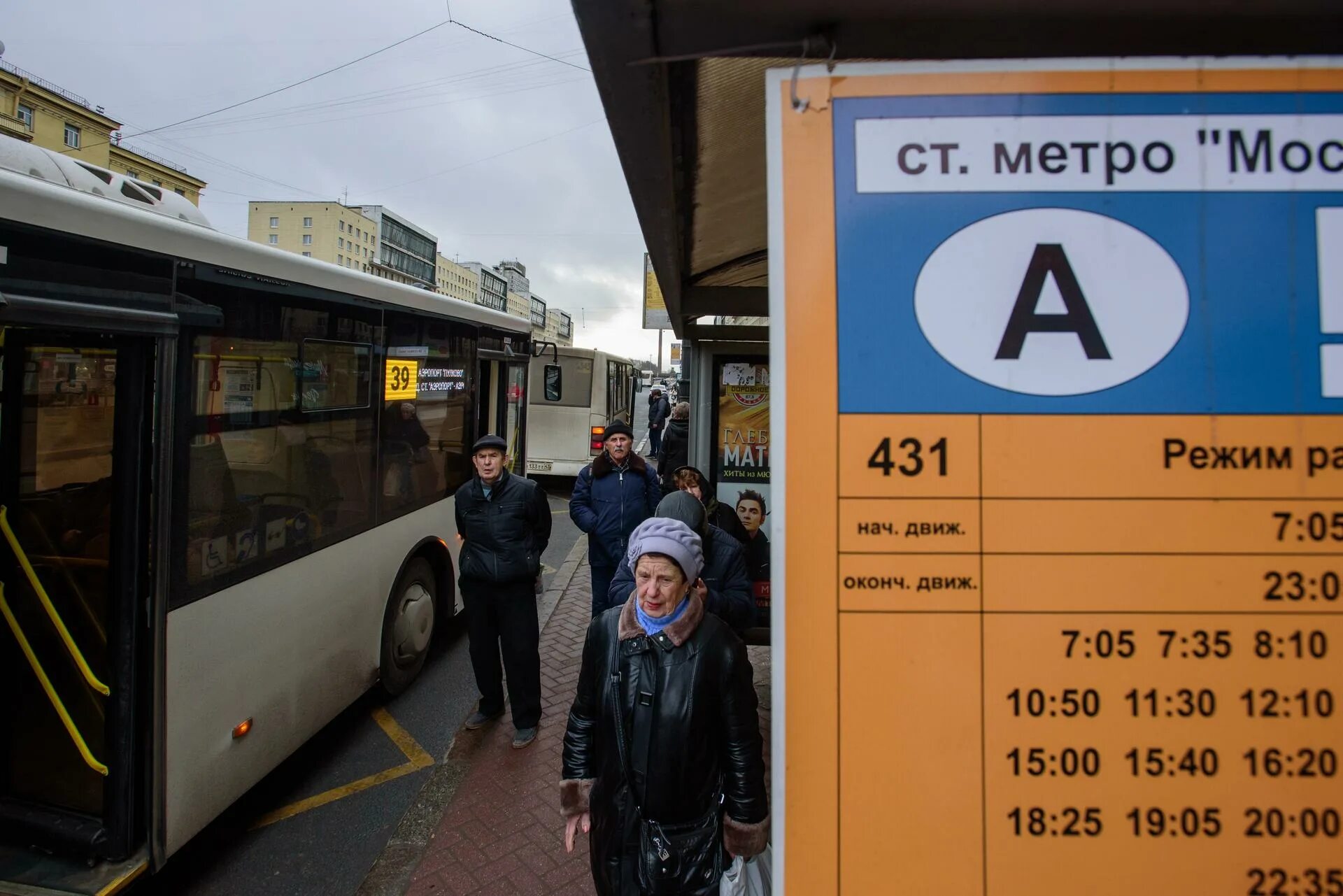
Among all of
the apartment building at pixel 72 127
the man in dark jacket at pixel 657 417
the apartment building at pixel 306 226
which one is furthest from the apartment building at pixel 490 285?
the man in dark jacket at pixel 657 417

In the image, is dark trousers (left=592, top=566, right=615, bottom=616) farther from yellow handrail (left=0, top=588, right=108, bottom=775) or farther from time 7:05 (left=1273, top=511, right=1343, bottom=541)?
time 7:05 (left=1273, top=511, right=1343, bottom=541)

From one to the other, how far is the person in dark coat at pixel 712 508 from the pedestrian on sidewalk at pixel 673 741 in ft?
7.59

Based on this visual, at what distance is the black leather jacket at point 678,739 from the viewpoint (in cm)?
221

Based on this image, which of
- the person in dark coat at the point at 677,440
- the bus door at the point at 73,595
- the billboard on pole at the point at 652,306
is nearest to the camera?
the bus door at the point at 73,595

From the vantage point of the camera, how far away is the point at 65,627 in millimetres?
3201

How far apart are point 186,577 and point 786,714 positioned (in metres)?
2.91

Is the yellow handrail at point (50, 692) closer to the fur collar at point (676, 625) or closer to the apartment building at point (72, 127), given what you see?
the fur collar at point (676, 625)

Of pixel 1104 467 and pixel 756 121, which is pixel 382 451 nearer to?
pixel 756 121

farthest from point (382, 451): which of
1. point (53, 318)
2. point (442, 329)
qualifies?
point (53, 318)

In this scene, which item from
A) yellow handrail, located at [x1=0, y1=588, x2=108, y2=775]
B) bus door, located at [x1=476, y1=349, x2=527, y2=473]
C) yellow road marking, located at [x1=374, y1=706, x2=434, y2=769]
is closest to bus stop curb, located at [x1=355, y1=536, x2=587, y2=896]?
yellow road marking, located at [x1=374, y1=706, x2=434, y2=769]

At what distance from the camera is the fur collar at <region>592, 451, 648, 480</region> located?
550cm

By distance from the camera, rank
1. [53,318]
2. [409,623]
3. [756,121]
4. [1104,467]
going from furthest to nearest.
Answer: [409,623] < [53,318] < [756,121] < [1104,467]

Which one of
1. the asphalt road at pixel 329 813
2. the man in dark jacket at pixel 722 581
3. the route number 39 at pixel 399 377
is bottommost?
the asphalt road at pixel 329 813

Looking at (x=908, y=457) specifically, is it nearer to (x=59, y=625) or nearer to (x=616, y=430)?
(x=59, y=625)
